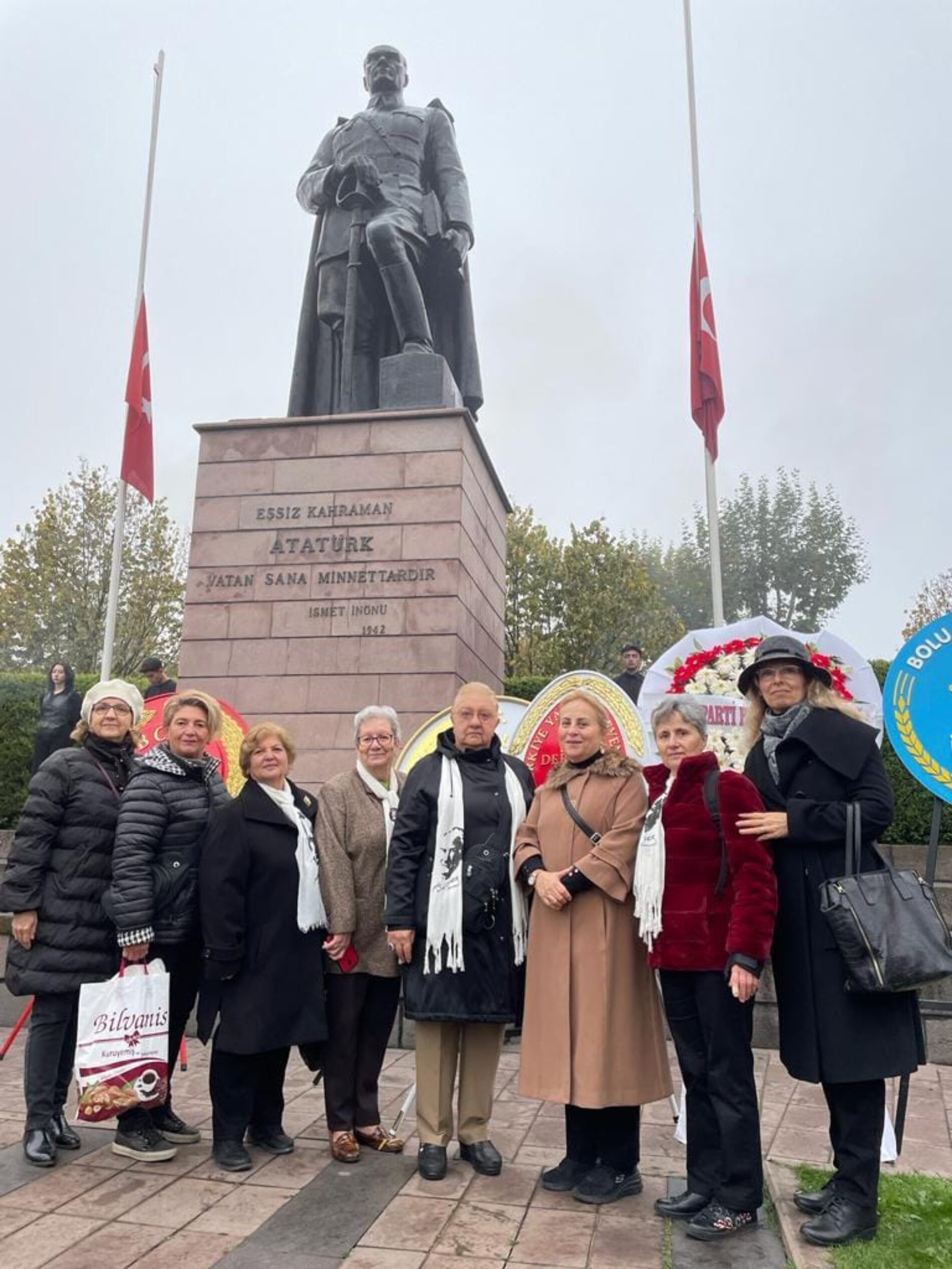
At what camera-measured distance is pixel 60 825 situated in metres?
3.92

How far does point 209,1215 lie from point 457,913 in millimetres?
1234

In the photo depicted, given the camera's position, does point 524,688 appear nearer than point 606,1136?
No

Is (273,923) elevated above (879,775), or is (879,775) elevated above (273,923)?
(879,775)

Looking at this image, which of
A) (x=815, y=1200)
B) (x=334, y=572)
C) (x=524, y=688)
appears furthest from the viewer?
(x=524, y=688)

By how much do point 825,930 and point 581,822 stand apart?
0.88 metres

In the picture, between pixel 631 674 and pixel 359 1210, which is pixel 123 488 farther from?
pixel 359 1210

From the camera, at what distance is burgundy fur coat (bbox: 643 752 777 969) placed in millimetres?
3078

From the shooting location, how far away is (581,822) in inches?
141

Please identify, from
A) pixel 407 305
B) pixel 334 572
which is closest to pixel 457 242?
pixel 407 305

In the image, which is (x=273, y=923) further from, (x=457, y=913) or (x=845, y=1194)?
(x=845, y=1194)

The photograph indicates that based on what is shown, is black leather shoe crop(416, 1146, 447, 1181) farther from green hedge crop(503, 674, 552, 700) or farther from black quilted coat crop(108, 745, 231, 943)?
green hedge crop(503, 674, 552, 700)

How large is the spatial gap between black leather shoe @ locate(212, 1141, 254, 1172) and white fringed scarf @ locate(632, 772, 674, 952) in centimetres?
170

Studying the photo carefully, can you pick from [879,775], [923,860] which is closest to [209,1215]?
[879,775]

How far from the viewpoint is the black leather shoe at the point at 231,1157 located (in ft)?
12.0
